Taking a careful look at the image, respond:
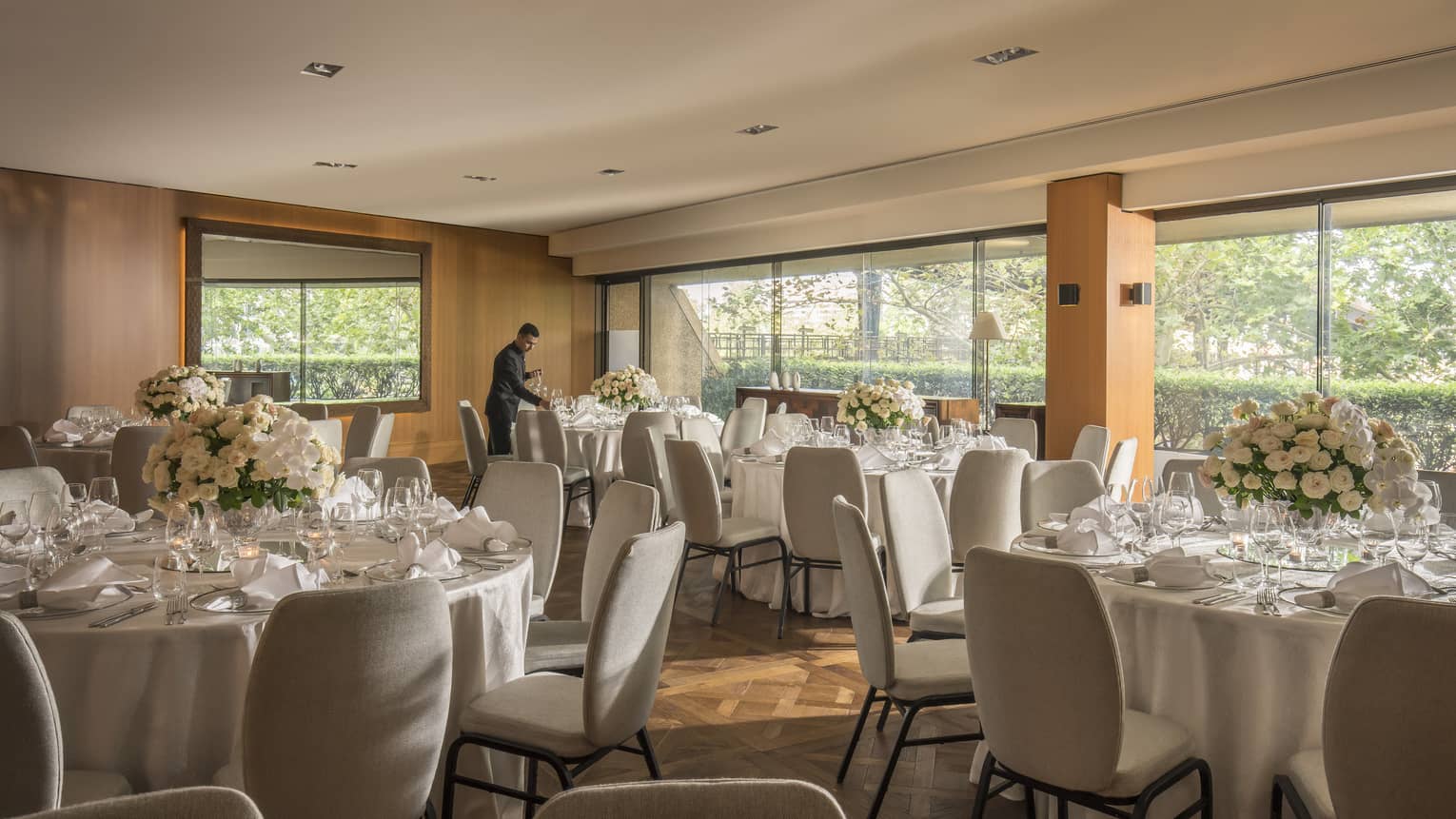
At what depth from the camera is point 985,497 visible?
186 inches

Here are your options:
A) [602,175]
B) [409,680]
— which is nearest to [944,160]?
[602,175]

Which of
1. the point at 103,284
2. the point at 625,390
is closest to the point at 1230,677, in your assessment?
the point at 625,390

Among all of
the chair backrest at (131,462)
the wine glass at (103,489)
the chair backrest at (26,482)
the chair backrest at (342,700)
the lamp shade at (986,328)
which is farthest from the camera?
the lamp shade at (986,328)

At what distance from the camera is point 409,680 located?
2.09 metres

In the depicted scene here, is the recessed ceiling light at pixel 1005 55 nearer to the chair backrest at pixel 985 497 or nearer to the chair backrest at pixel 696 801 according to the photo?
the chair backrest at pixel 985 497

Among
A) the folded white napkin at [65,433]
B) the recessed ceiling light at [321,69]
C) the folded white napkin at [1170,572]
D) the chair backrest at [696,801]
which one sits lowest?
the folded white napkin at [1170,572]

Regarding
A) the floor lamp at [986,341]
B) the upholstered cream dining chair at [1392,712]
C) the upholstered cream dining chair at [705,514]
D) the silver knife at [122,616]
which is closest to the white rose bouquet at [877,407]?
the upholstered cream dining chair at [705,514]

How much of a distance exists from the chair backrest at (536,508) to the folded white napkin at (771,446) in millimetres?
2410

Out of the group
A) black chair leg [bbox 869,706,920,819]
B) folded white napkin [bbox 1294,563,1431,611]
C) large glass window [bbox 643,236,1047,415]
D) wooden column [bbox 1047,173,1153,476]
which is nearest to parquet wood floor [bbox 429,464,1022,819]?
black chair leg [bbox 869,706,920,819]

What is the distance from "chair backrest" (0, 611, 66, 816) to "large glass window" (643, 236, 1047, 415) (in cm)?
820

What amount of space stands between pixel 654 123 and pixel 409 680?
18.9 ft

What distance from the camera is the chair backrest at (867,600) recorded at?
9.24 feet

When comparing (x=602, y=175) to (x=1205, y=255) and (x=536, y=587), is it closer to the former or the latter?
(x=1205, y=255)

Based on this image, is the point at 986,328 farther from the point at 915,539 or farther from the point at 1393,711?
the point at 1393,711
